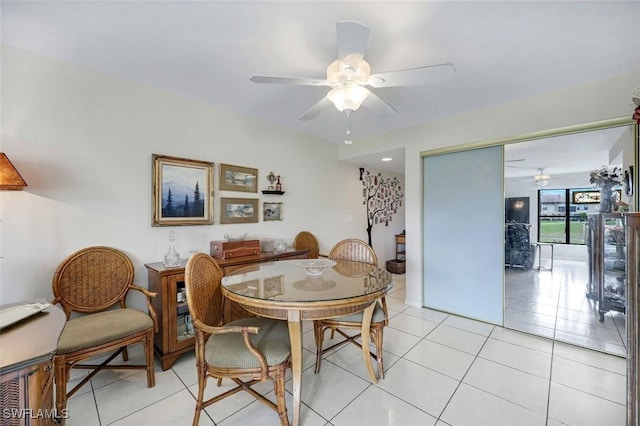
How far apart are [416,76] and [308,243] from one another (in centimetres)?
254

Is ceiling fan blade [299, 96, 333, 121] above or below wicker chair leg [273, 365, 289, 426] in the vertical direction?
above

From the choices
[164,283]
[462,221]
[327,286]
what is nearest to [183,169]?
[164,283]

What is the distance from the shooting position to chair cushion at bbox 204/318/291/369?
55.8 inches

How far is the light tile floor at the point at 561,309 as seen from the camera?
230 cm

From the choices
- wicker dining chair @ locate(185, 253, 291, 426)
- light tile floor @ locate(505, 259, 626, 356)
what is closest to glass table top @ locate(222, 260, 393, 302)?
wicker dining chair @ locate(185, 253, 291, 426)

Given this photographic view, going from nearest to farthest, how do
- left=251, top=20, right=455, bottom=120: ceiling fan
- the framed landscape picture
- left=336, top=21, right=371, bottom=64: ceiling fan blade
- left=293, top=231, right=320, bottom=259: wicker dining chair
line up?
left=336, top=21, right=371, bottom=64: ceiling fan blade → left=251, top=20, right=455, bottom=120: ceiling fan → the framed landscape picture → left=293, top=231, right=320, bottom=259: wicker dining chair

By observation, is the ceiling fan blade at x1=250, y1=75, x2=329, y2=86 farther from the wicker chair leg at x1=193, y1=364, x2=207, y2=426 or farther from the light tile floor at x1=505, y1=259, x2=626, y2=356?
the light tile floor at x1=505, y1=259, x2=626, y2=356

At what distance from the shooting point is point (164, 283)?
6.79 feet

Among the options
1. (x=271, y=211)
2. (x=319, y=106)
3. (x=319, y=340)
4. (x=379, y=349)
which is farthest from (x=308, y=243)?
(x=319, y=106)

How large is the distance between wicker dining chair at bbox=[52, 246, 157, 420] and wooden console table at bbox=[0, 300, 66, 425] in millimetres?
682

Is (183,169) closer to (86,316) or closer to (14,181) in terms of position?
(14,181)

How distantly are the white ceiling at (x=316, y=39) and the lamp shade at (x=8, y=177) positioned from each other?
0.85m

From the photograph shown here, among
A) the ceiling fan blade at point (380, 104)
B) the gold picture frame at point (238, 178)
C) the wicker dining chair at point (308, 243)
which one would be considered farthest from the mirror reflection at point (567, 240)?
the gold picture frame at point (238, 178)

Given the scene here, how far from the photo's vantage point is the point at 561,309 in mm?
2549
